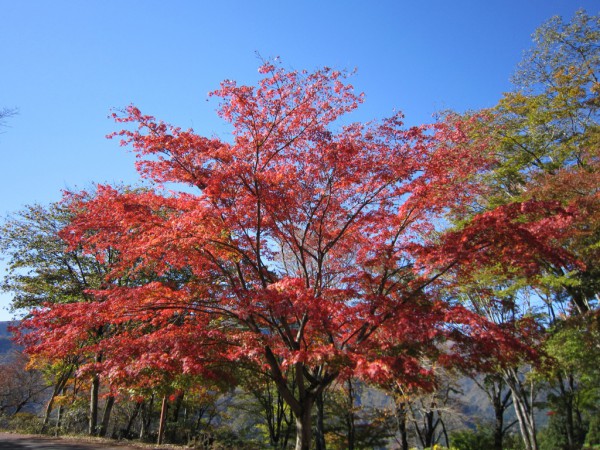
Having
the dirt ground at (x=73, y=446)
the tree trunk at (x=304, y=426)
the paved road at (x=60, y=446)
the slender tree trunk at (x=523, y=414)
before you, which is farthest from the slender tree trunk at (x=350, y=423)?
the tree trunk at (x=304, y=426)

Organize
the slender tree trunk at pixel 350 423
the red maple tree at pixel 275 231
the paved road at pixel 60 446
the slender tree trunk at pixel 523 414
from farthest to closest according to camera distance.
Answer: the slender tree trunk at pixel 350 423 < the slender tree trunk at pixel 523 414 < the paved road at pixel 60 446 < the red maple tree at pixel 275 231

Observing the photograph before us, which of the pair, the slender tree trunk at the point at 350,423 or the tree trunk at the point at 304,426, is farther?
the slender tree trunk at the point at 350,423

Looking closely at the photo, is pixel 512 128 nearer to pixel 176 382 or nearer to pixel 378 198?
pixel 378 198

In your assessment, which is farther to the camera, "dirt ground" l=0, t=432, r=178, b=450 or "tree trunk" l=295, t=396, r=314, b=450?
"dirt ground" l=0, t=432, r=178, b=450

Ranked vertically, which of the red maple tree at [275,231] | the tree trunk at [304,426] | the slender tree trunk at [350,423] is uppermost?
the red maple tree at [275,231]

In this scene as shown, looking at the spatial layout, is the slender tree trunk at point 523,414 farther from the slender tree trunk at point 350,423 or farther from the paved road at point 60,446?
the paved road at point 60,446

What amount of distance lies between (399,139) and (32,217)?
16.5 meters

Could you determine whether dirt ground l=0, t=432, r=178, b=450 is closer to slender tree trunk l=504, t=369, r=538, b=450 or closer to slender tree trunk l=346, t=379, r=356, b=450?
slender tree trunk l=346, t=379, r=356, b=450

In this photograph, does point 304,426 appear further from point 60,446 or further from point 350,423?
point 350,423

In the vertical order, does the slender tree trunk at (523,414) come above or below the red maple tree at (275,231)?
below

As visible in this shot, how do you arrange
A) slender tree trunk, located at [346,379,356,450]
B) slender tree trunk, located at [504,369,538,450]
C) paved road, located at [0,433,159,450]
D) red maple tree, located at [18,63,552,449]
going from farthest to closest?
slender tree trunk, located at [346,379,356,450], slender tree trunk, located at [504,369,538,450], paved road, located at [0,433,159,450], red maple tree, located at [18,63,552,449]

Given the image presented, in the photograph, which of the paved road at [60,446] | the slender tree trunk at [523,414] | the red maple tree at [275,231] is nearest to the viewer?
the red maple tree at [275,231]

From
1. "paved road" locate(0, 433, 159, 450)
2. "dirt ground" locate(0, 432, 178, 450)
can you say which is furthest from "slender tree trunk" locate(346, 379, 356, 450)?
"paved road" locate(0, 433, 159, 450)

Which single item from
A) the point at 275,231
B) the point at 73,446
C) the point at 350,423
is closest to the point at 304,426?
the point at 275,231
